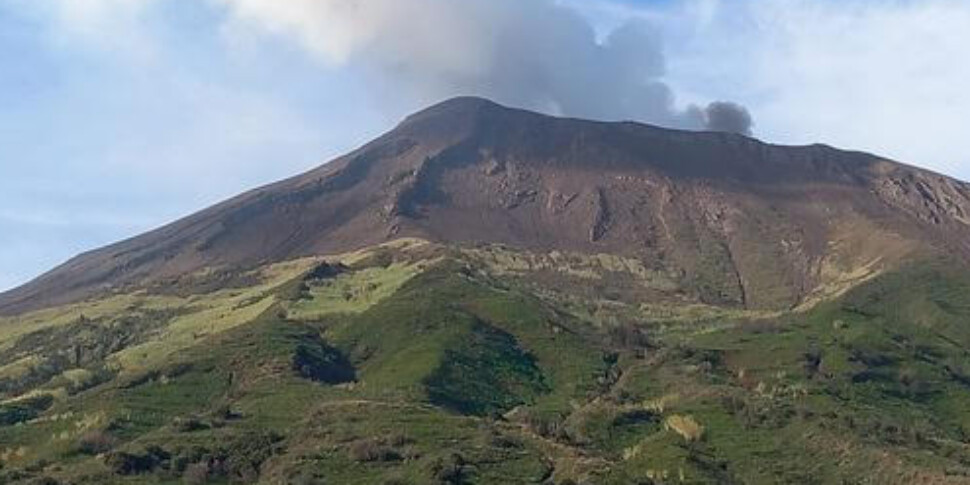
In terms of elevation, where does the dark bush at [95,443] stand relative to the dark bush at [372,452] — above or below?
above

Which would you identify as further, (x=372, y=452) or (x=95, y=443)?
(x=95, y=443)

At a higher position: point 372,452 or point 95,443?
point 95,443

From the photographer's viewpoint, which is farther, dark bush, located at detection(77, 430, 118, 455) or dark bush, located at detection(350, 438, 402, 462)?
dark bush, located at detection(77, 430, 118, 455)

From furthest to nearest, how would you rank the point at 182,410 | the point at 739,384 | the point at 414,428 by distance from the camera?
the point at 739,384, the point at 182,410, the point at 414,428

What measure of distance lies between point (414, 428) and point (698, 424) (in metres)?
36.3

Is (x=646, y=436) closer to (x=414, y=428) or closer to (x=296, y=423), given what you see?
(x=414, y=428)

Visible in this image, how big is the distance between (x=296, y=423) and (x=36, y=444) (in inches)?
1228

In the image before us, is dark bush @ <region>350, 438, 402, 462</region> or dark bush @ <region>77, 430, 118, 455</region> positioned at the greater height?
dark bush @ <region>77, 430, 118, 455</region>

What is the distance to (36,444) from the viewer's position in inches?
6604

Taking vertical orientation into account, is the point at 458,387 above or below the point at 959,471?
above

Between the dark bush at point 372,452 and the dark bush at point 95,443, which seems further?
the dark bush at point 95,443

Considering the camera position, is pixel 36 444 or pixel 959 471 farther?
pixel 36 444

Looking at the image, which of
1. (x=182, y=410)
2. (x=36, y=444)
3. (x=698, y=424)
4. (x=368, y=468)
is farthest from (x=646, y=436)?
(x=36, y=444)

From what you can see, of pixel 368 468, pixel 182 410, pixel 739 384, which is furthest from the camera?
pixel 739 384
